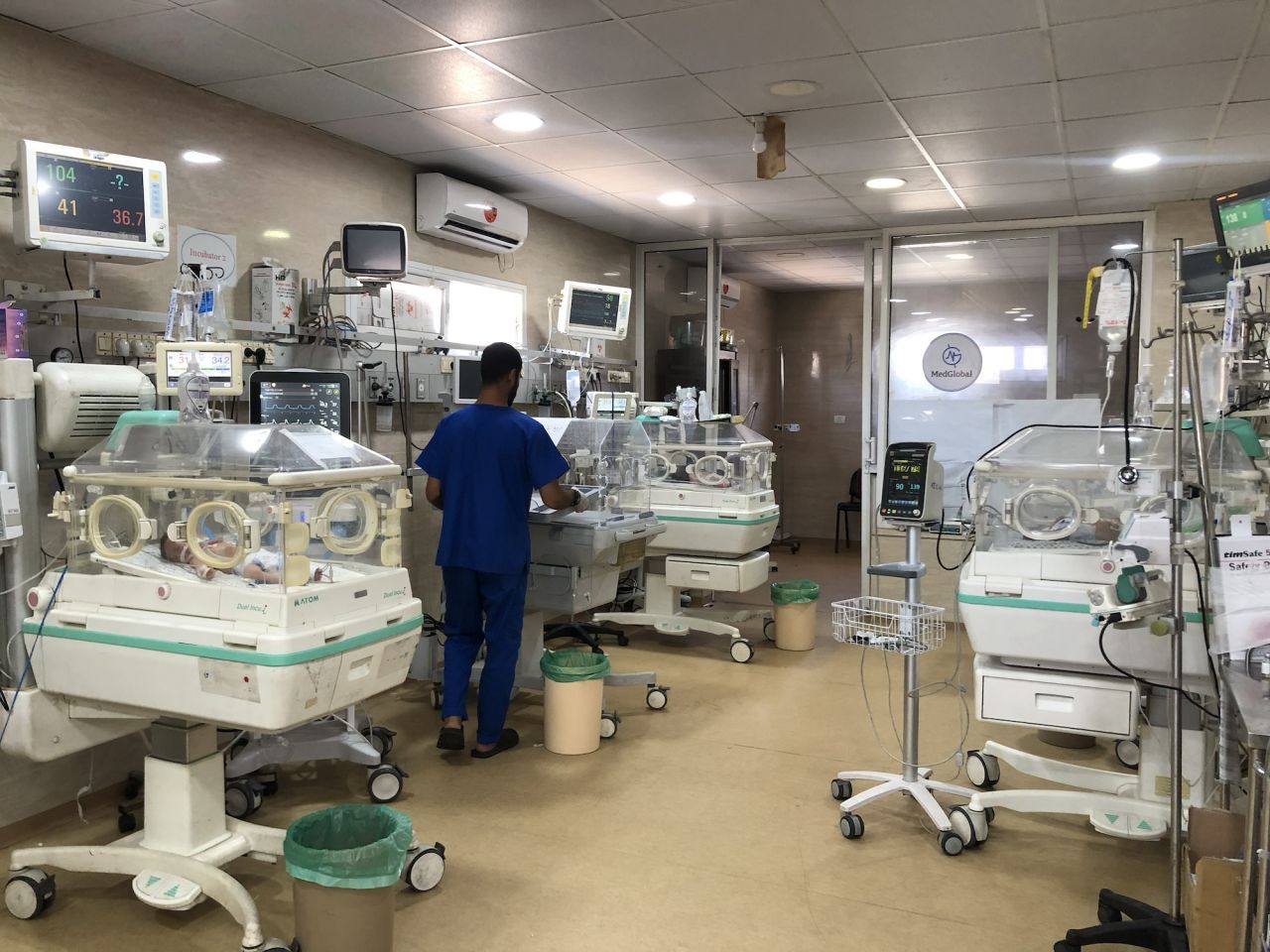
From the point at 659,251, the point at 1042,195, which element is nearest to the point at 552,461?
the point at 1042,195

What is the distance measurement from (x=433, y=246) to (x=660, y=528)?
6.52 feet

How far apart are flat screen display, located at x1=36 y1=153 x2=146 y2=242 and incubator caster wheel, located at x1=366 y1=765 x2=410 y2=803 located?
1.99m

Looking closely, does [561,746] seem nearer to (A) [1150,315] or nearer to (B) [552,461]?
(B) [552,461]

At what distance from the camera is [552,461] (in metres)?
3.79

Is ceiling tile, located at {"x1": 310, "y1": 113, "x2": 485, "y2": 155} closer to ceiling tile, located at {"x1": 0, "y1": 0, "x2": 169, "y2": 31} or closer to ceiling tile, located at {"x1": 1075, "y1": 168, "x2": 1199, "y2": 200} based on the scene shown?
ceiling tile, located at {"x1": 0, "y1": 0, "x2": 169, "y2": 31}

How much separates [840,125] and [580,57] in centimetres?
138

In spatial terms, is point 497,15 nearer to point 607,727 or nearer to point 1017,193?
point 607,727

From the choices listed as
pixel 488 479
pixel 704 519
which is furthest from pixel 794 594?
pixel 488 479

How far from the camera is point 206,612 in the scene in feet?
8.00

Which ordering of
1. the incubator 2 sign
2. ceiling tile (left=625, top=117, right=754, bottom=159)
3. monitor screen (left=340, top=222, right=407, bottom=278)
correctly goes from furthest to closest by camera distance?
the incubator 2 sign → ceiling tile (left=625, top=117, right=754, bottom=159) → monitor screen (left=340, top=222, right=407, bottom=278)

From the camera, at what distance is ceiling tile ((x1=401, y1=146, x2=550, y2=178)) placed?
4.88 metres

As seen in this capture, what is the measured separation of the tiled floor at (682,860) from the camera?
2.61 m

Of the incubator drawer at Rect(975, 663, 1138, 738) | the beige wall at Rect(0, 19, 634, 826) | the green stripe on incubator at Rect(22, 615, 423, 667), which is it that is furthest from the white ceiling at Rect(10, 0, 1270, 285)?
the incubator drawer at Rect(975, 663, 1138, 738)

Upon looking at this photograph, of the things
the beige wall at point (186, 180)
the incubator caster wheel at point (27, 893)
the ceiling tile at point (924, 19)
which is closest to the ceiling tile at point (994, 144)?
the ceiling tile at point (924, 19)
